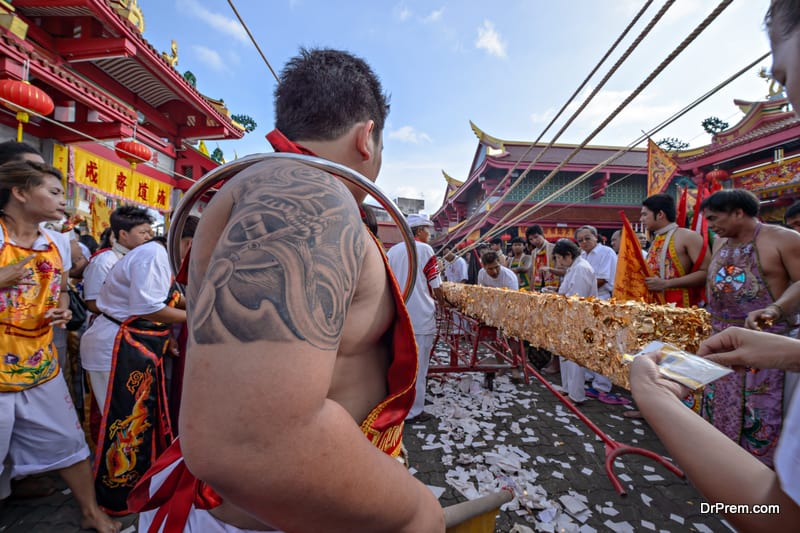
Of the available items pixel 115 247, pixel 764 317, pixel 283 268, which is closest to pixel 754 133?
pixel 764 317

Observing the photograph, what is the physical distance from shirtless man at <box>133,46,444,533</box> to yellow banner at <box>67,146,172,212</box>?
26.0 feet

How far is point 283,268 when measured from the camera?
0.58 m

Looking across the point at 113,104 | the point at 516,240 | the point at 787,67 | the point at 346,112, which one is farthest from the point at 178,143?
the point at 787,67

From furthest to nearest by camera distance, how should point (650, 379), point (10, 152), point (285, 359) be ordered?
point (10, 152)
point (650, 379)
point (285, 359)

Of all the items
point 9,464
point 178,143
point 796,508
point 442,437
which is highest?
point 178,143

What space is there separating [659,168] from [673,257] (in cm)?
1062

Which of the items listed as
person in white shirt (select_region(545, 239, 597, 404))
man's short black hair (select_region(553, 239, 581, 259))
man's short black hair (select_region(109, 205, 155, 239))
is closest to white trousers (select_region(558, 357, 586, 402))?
person in white shirt (select_region(545, 239, 597, 404))

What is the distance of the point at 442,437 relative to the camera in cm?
370

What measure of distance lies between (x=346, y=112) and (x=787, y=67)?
1.07 metres

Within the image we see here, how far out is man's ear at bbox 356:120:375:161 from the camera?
1.02 m

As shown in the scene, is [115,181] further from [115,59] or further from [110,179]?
[115,59]

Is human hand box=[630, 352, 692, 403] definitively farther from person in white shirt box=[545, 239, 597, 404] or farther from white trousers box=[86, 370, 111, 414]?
person in white shirt box=[545, 239, 597, 404]

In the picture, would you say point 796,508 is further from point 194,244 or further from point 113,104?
point 113,104

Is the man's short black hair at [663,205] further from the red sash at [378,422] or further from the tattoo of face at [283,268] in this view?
the tattoo of face at [283,268]
